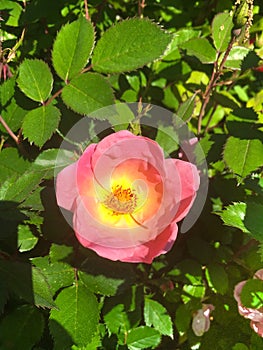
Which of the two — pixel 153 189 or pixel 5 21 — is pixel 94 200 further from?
pixel 5 21

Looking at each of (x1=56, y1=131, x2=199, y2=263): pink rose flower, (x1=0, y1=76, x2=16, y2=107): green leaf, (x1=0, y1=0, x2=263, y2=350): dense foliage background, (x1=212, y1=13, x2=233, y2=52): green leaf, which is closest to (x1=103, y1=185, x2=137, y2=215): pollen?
(x1=56, y1=131, x2=199, y2=263): pink rose flower

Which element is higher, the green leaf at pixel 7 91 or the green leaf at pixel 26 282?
the green leaf at pixel 7 91

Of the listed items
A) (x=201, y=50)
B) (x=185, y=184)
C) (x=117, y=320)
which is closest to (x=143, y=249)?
(x=185, y=184)

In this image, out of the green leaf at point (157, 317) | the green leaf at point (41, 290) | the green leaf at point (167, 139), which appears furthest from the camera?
the green leaf at point (157, 317)

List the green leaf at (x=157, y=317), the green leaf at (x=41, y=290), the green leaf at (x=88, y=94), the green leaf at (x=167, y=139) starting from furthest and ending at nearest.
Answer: the green leaf at (x=157, y=317) → the green leaf at (x=167, y=139) → the green leaf at (x=88, y=94) → the green leaf at (x=41, y=290)

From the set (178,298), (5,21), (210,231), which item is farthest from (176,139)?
(5,21)

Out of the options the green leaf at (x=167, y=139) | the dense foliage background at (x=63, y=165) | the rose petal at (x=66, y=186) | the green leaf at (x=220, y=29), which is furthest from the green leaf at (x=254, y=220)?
the green leaf at (x=220, y=29)

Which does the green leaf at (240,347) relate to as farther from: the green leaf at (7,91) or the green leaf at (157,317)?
the green leaf at (7,91)

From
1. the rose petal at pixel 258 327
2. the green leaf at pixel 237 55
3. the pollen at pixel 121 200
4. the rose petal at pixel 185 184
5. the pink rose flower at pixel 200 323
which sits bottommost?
the pink rose flower at pixel 200 323

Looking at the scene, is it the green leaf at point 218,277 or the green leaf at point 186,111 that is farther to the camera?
the green leaf at point 218,277
